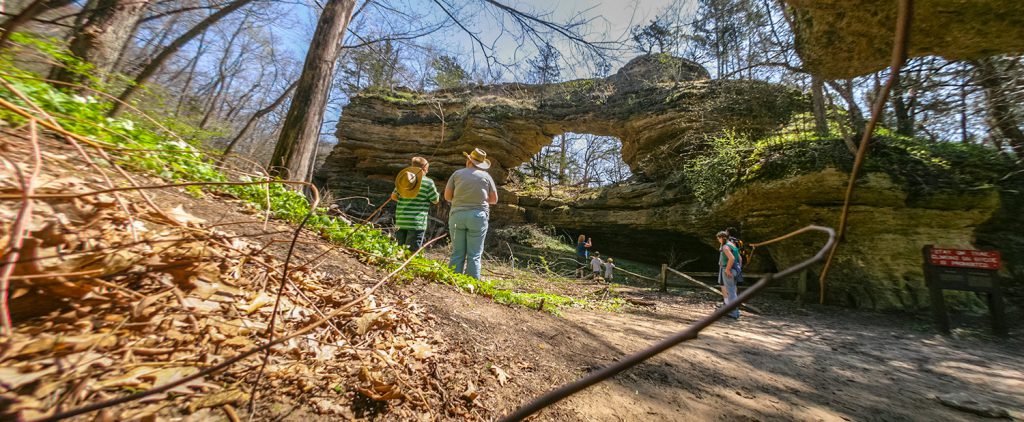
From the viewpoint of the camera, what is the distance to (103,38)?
3.82 m

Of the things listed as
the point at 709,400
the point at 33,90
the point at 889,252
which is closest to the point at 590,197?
the point at 889,252

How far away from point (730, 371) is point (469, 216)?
2971 millimetres

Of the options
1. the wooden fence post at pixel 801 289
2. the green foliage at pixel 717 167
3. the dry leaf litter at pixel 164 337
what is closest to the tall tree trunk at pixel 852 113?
the green foliage at pixel 717 167

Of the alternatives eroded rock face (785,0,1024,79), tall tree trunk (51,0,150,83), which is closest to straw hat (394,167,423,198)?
tall tree trunk (51,0,150,83)

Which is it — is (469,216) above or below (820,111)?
below

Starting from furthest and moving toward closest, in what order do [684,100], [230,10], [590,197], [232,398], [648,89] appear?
[590,197] < [648,89] < [684,100] < [230,10] < [232,398]

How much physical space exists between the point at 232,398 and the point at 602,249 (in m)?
13.0

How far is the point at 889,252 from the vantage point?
6.94 m

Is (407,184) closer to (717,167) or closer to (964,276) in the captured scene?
(717,167)

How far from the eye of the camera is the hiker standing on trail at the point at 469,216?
4340mm

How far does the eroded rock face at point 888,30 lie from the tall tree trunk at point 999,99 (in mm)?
2766

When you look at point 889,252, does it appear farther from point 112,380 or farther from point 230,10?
point 230,10

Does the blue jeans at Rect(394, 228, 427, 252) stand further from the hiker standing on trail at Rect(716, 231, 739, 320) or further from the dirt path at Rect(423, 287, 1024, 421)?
the hiker standing on trail at Rect(716, 231, 739, 320)

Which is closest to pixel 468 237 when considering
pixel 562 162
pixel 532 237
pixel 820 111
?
pixel 532 237
